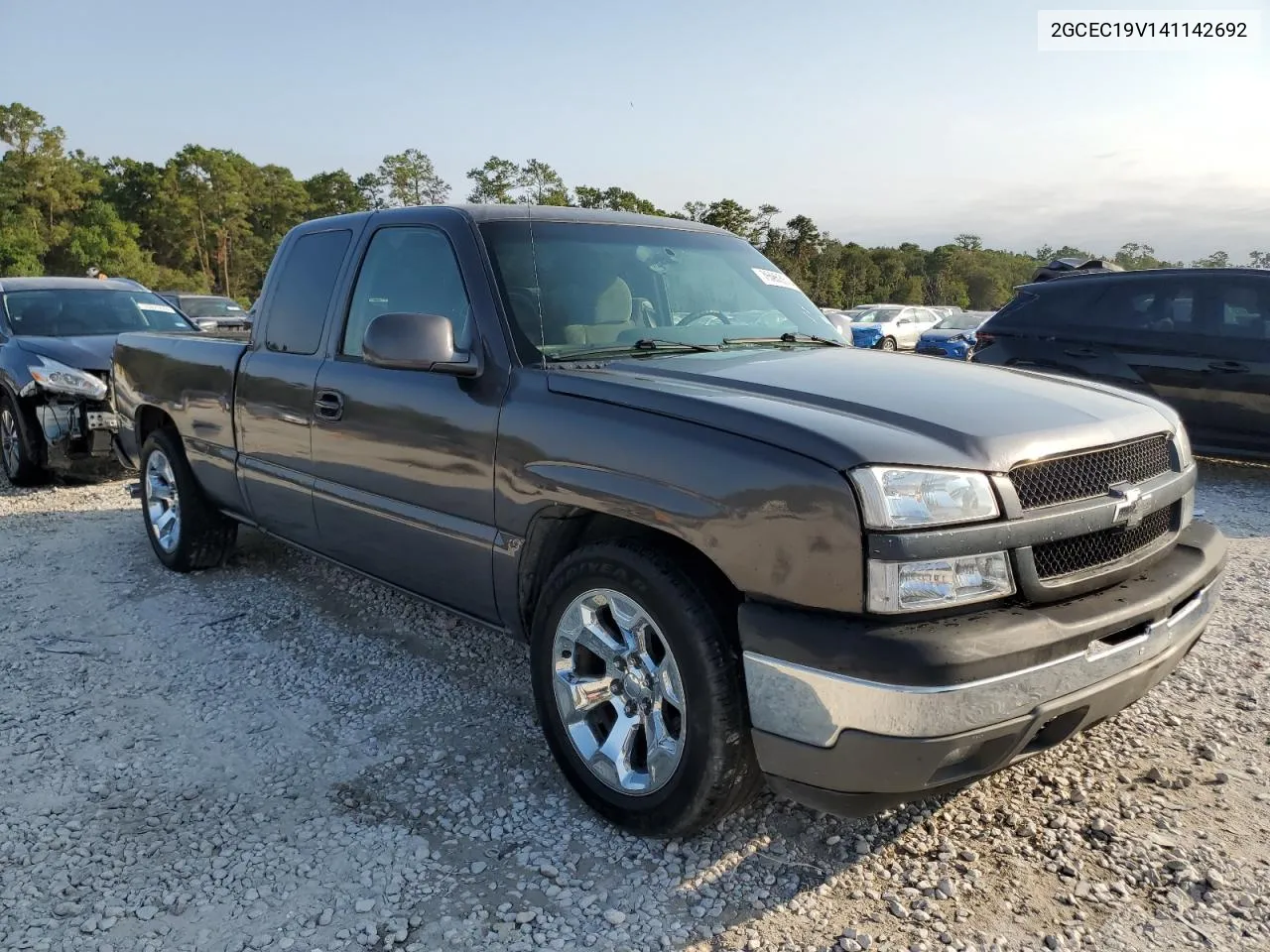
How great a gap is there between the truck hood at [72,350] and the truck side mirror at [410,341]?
547cm

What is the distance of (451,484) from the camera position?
3.19 meters

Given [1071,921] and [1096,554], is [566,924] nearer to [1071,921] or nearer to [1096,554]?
[1071,921]

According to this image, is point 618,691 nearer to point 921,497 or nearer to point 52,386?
point 921,497

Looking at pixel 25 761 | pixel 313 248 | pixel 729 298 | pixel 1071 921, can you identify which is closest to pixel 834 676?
pixel 1071 921

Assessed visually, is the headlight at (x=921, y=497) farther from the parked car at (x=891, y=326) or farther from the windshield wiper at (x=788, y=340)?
the parked car at (x=891, y=326)

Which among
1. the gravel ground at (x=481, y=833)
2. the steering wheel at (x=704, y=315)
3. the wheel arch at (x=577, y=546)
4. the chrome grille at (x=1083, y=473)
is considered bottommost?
the gravel ground at (x=481, y=833)

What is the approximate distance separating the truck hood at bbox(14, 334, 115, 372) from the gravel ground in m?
4.02

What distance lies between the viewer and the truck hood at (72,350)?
7.44 meters

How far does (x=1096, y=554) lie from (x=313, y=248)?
3440 mm

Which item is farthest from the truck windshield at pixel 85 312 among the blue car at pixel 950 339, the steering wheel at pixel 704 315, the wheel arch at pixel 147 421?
the blue car at pixel 950 339

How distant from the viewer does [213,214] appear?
194 feet

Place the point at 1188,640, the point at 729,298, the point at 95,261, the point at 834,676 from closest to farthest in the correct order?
the point at 834,676 < the point at 1188,640 < the point at 729,298 < the point at 95,261

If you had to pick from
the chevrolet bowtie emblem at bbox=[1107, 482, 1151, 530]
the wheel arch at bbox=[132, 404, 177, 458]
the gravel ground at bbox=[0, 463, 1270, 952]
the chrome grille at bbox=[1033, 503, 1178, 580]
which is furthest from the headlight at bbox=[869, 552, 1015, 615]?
the wheel arch at bbox=[132, 404, 177, 458]

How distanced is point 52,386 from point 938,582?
741 centimetres
